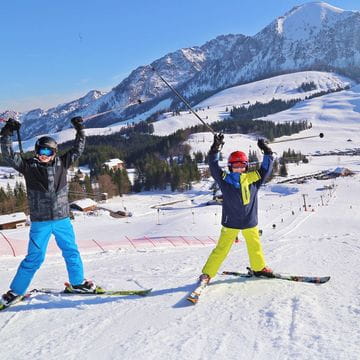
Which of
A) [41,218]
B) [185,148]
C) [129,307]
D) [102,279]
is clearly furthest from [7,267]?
[185,148]

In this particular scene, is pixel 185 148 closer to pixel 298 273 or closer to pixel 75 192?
pixel 75 192

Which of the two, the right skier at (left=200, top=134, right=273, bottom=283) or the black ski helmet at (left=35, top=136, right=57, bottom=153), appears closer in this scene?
the black ski helmet at (left=35, top=136, right=57, bottom=153)

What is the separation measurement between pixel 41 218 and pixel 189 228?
109 feet

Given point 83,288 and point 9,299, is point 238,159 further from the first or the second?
point 9,299

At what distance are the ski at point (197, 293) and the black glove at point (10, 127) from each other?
320cm

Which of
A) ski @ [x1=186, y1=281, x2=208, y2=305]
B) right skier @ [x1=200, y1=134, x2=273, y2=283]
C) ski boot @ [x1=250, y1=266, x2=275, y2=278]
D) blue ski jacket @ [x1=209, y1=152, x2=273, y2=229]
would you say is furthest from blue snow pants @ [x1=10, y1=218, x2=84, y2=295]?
ski boot @ [x1=250, y1=266, x2=275, y2=278]

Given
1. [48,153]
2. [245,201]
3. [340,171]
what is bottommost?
[340,171]

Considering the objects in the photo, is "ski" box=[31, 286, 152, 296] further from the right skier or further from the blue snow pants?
the right skier

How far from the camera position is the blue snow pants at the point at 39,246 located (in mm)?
5324

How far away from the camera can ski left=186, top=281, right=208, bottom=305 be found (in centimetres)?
496

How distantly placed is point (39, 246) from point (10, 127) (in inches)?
65.5

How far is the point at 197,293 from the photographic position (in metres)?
5.12

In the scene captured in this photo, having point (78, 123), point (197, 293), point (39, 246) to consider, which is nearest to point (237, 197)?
point (197, 293)

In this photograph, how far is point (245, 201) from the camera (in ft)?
18.6
